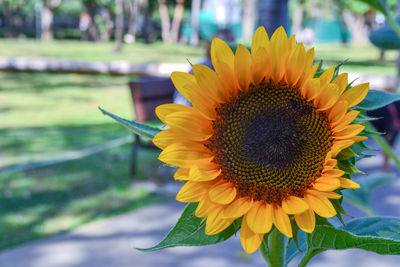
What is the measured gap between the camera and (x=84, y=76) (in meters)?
18.0

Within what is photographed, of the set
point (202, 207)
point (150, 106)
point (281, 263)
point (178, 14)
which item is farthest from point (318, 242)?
point (178, 14)

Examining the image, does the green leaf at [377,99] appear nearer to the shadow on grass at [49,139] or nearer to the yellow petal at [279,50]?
the yellow petal at [279,50]

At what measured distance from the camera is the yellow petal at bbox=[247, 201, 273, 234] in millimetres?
604

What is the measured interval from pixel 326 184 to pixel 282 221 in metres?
0.06

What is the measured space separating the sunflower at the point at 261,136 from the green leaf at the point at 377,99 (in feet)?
0.23

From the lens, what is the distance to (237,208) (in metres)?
0.63

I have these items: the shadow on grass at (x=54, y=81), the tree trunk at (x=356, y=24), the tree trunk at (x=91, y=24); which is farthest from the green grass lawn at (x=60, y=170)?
the tree trunk at (x=356, y=24)

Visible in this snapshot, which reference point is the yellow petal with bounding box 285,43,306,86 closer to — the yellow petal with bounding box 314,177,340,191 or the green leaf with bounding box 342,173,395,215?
the yellow petal with bounding box 314,177,340,191

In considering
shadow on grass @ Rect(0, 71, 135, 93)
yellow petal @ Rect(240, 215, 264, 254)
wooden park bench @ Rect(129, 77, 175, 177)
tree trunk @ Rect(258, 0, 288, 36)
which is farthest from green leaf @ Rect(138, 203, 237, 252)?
shadow on grass @ Rect(0, 71, 135, 93)

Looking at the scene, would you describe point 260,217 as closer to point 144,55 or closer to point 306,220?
point 306,220

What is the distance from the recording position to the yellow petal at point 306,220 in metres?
0.60

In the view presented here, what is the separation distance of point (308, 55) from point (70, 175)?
600 cm

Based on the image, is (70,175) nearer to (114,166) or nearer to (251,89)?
(114,166)

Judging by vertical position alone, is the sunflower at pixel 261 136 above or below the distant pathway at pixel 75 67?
above
